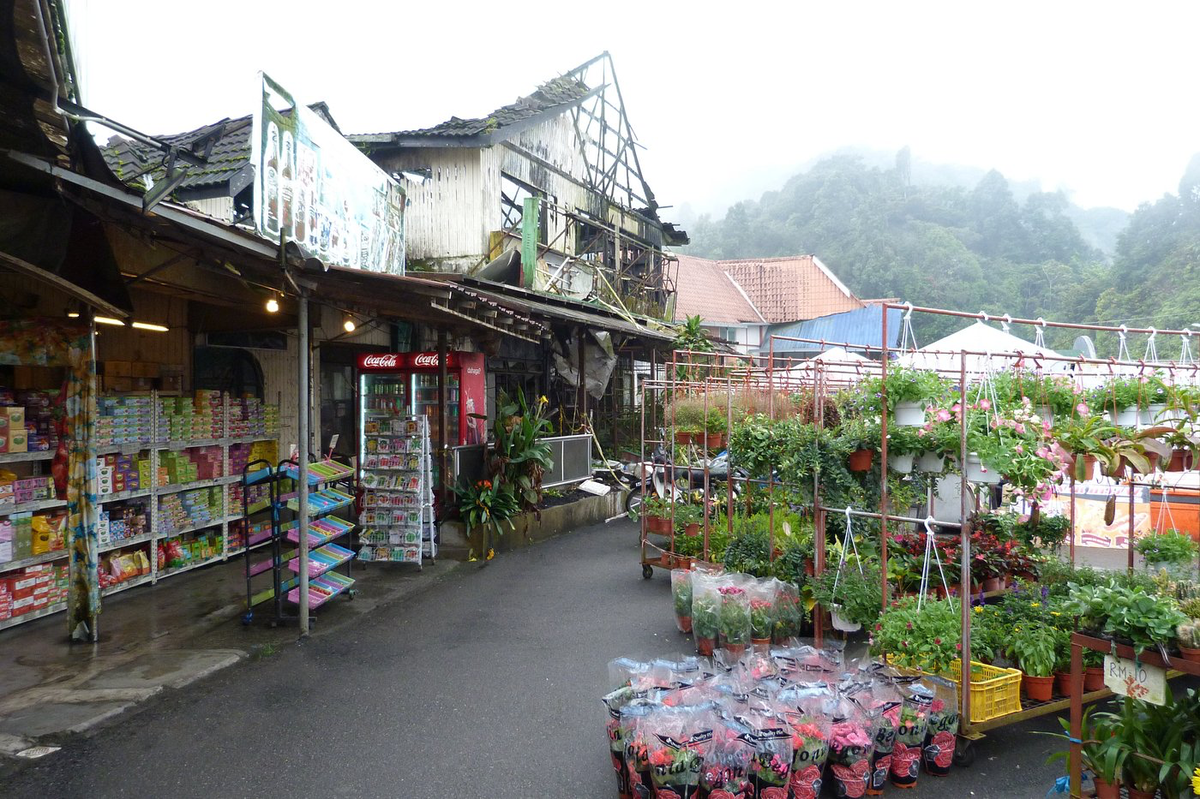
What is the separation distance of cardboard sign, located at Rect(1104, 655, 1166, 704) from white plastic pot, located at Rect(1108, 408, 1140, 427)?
3317 millimetres

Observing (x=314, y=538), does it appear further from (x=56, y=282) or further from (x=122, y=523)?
(x=56, y=282)

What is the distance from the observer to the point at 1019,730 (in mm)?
5027

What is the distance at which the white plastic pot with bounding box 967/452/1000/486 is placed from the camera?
4609 millimetres

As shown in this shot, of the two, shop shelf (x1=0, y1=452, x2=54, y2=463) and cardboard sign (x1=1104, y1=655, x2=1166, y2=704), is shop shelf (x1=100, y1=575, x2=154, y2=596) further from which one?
cardboard sign (x1=1104, y1=655, x2=1166, y2=704)

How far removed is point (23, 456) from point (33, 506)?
1.53ft

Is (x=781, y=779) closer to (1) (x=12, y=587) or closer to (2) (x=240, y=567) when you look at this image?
(1) (x=12, y=587)

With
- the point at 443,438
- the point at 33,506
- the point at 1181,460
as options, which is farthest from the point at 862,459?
the point at 33,506

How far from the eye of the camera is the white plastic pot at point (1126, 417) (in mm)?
6012

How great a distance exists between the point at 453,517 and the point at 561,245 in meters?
8.05

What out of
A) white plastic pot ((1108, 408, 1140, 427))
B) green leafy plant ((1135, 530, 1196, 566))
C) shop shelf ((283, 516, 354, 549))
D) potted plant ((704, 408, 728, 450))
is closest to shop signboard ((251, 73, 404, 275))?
shop shelf ((283, 516, 354, 549))

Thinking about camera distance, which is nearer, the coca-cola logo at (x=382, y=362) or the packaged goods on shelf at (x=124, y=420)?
the packaged goods on shelf at (x=124, y=420)

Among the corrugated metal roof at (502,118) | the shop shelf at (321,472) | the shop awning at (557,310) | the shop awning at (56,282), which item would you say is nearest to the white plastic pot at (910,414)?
the shop shelf at (321,472)

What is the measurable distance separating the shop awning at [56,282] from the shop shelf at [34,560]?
2393 mm

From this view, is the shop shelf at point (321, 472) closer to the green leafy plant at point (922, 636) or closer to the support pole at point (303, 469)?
the support pole at point (303, 469)
